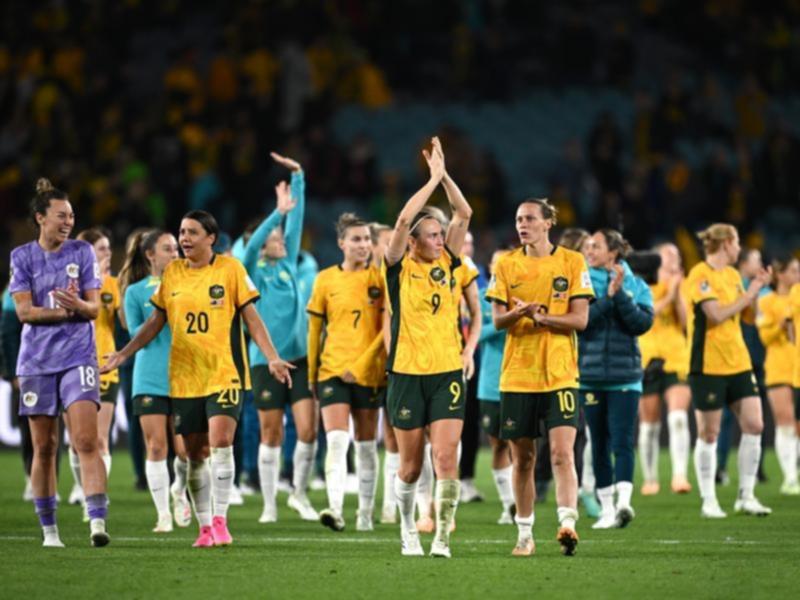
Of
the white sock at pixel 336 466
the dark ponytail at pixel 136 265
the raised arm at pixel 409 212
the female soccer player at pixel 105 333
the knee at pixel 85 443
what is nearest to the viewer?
the raised arm at pixel 409 212

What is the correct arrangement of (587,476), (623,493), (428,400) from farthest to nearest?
(587,476) → (623,493) → (428,400)

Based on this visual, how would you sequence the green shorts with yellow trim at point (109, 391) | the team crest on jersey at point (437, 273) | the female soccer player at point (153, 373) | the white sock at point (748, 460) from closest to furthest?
the team crest on jersey at point (437, 273) → the female soccer player at point (153, 373) → the green shorts with yellow trim at point (109, 391) → the white sock at point (748, 460)

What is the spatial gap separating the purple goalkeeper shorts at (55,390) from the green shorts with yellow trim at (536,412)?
291 cm

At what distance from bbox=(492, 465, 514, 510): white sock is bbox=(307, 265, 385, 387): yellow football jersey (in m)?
1.88

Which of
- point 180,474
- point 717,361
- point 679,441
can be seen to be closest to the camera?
point 180,474

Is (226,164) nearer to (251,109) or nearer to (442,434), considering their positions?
(251,109)

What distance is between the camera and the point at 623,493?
13578 millimetres

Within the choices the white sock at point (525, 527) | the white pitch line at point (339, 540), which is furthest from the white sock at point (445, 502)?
the white pitch line at point (339, 540)

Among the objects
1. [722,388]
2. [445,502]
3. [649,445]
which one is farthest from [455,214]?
[649,445]

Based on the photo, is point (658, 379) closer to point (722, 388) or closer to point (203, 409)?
point (722, 388)

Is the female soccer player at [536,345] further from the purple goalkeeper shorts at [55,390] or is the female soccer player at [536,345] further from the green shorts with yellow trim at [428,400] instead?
the purple goalkeeper shorts at [55,390]

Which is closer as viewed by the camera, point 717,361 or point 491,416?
point 717,361

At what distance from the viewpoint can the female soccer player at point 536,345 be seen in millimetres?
11117

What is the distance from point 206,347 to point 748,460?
5.43m
